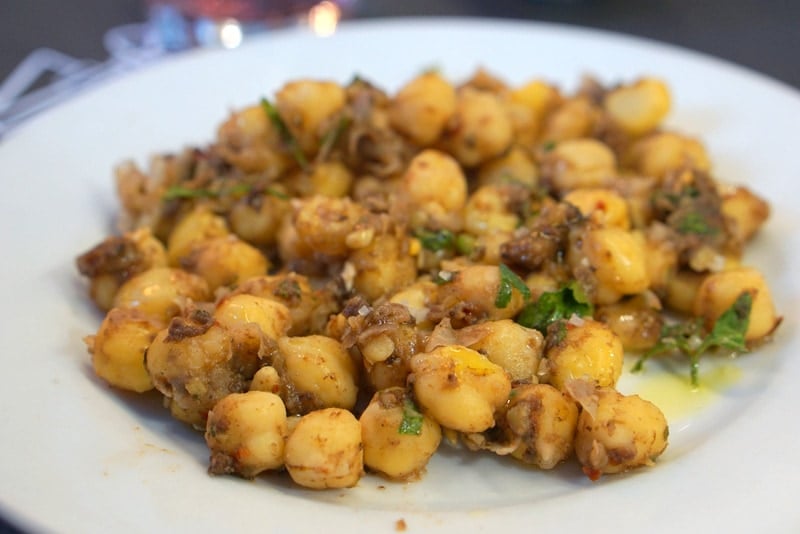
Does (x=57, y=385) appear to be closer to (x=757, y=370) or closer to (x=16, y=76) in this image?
(x=757, y=370)

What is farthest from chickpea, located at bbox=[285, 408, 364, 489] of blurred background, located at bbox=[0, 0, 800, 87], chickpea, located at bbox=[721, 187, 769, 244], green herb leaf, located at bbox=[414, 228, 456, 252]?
blurred background, located at bbox=[0, 0, 800, 87]

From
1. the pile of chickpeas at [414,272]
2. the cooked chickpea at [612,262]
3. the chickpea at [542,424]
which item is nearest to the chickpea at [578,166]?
the pile of chickpeas at [414,272]

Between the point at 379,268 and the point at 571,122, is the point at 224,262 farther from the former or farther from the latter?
the point at 571,122

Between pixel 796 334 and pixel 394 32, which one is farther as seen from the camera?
pixel 394 32

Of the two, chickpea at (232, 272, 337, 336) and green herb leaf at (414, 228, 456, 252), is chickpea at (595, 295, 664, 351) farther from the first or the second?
chickpea at (232, 272, 337, 336)

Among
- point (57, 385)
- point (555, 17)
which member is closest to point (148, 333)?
point (57, 385)

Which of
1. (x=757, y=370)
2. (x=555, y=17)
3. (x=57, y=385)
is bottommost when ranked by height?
(x=757, y=370)

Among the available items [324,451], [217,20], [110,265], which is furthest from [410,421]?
[217,20]

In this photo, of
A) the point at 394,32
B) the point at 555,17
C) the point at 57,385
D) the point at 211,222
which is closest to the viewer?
the point at 57,385
